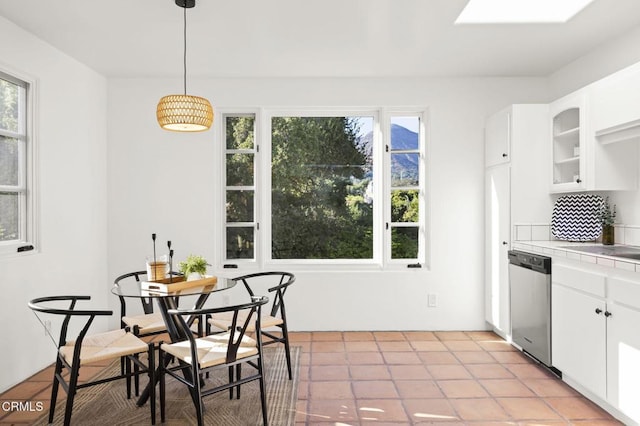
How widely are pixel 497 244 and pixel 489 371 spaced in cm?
121

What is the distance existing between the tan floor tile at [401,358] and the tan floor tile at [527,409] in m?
0.82

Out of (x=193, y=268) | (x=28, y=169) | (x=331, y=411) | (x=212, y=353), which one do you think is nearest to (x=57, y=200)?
(x=28, y=169)

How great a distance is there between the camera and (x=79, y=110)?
3.89m

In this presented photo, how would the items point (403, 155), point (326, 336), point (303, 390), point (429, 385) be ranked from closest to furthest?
1. point (303, 390)
2. point (429, 385)
3. point (326, 336)
4. point (403, 155)

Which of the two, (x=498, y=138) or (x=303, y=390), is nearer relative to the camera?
(x=303, y=390)

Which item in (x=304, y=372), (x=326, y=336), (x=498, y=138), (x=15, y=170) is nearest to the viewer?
(x=15, y=170)

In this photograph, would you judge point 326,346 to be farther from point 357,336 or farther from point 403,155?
point 403,155

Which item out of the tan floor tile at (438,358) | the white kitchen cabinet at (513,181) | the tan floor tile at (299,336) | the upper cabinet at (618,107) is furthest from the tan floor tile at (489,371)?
the upper cabinet at (618,107)

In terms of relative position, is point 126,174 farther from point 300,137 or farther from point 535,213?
point 535,213

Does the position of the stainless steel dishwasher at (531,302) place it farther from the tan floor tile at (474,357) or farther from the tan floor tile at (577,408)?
the tan floor tile at (577,408)

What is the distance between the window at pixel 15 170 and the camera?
3.11 metres

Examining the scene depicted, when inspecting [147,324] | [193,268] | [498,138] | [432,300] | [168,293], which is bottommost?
[432,300]

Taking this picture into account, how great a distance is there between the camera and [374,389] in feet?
10.0

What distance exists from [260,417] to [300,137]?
277 cm
